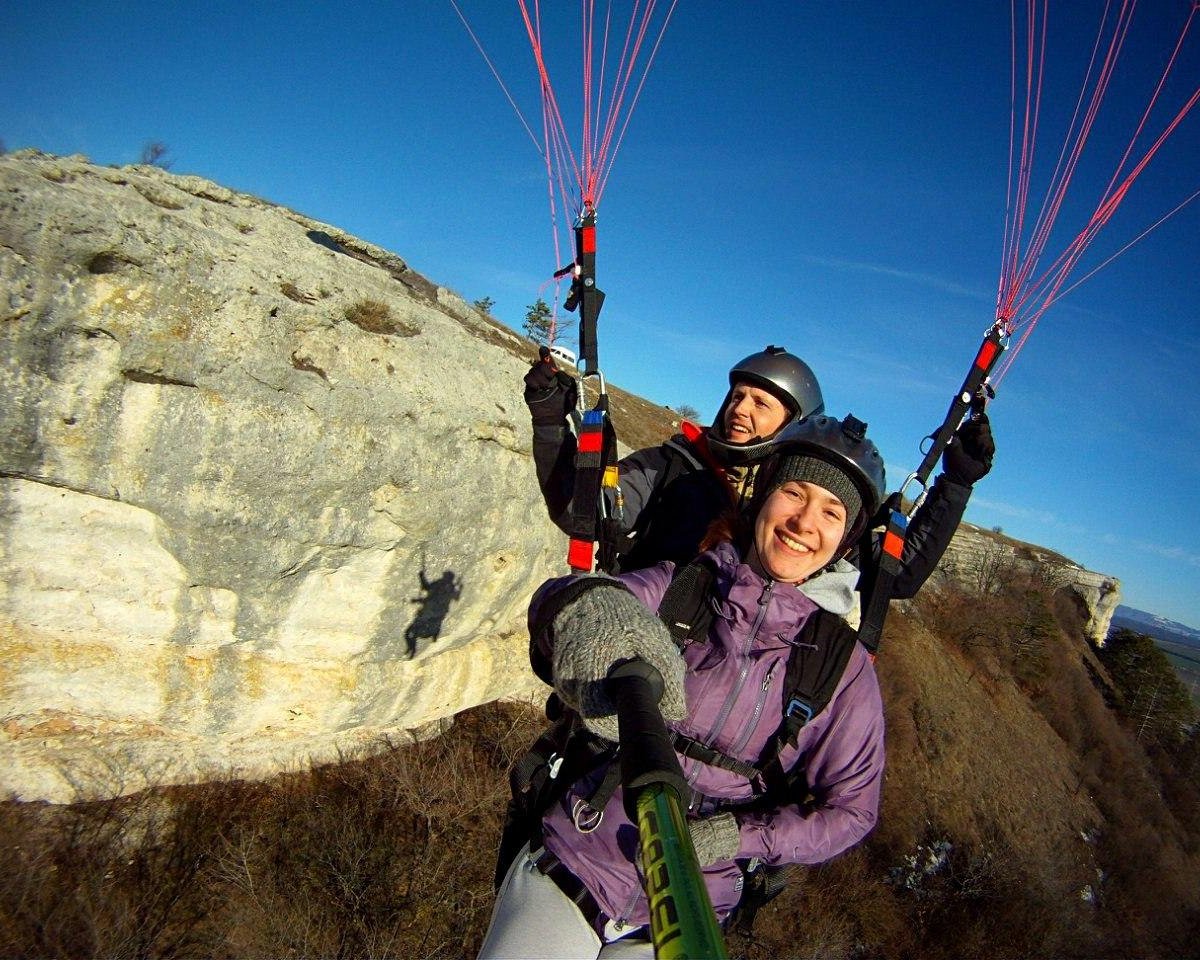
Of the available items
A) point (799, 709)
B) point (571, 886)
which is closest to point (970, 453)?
point (799, 709)

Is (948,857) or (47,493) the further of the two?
(948,857)

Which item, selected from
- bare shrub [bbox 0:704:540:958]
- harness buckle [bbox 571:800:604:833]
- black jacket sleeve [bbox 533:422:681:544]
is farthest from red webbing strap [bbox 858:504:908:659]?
bare shrub [bbox 0:704:540:958]

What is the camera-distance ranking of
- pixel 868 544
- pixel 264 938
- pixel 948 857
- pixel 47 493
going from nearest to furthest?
1. pixel 868 544
2. pixel 47 493
3. pixel 264 938
4. pixel 948 857

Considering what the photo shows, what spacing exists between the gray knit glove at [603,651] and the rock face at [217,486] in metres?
4.72

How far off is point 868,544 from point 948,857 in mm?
21126

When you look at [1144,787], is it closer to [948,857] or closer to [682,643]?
[948,857]

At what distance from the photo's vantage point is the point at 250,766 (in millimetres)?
7613

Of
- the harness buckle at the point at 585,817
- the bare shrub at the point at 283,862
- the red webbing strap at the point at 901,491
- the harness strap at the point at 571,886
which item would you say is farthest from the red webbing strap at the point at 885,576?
the bare shrub at the point at 283,862

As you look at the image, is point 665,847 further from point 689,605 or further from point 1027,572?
point 1027,572

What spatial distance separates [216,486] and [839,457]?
5.52 meters

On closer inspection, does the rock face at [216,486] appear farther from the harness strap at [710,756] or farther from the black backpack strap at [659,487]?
the harness strap at [710,756]

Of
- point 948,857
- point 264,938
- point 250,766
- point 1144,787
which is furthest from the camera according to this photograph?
point 1144,787

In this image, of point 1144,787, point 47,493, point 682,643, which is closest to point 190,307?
point 47,493

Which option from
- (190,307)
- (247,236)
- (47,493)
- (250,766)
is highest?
(247,236)
